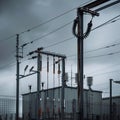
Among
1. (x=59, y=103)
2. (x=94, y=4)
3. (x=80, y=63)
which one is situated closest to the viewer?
(x=80, y=63)

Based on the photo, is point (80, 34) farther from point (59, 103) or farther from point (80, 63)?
point (59, 103)

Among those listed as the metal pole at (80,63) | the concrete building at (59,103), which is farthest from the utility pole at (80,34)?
the concrete building at (59,103)

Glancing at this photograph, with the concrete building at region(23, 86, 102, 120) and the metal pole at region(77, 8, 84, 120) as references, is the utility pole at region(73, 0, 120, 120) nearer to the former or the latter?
the metal pole at region(77, 8, 84, 120)

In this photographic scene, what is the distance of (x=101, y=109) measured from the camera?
178 feet

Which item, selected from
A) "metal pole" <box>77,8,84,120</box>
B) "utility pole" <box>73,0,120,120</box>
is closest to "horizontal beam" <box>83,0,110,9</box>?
"utility pole" <box>73,0,120,120</box>

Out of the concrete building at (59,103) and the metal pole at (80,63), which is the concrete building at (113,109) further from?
the metal pole at (80,63)

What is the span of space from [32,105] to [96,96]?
914 centimetres

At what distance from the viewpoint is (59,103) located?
47.6 metres

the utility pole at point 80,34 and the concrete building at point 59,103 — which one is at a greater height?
the utility pole at point 80,34

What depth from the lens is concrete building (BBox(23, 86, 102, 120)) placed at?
155 ft

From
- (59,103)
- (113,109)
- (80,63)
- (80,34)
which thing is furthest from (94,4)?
(113,109)

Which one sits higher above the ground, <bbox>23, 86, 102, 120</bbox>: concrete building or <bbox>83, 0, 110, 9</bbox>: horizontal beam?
<bbox>83, 0, 110, 9</bbox>: horizontal beam

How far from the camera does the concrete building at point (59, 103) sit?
47125 millimetres

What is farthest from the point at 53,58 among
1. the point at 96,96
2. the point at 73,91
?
the point at 96,96
